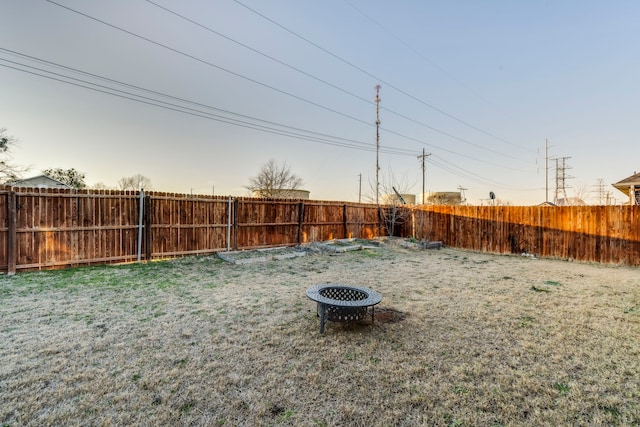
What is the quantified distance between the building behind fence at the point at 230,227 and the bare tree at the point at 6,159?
669 inches

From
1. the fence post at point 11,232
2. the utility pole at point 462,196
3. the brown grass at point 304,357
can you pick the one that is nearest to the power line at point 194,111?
the fence post at point 11,232

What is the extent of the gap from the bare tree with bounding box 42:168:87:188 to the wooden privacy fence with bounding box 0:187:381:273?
26.2m

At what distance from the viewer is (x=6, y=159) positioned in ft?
56.1

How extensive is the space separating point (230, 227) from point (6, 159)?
18.4 meters

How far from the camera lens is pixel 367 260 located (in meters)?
8.88

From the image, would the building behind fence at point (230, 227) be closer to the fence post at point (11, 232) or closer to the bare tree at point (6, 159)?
the fence post at point (11, 232)

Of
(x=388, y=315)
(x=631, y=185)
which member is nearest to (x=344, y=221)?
(x=388, y=315)

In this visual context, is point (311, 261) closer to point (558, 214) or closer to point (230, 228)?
point (230, 228)

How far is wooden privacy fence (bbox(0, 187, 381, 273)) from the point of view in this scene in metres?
6.07

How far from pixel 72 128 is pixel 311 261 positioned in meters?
11.1

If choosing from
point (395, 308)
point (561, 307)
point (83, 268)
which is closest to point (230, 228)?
point (83, 268)

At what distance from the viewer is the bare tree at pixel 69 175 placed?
26.4 m

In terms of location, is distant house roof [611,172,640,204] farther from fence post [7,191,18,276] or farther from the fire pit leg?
fence post [7,191,18,276]

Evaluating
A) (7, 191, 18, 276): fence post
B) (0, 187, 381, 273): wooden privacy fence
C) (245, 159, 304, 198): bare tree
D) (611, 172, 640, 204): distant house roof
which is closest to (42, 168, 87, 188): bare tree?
(245, 159, 304, 198): bare tree
